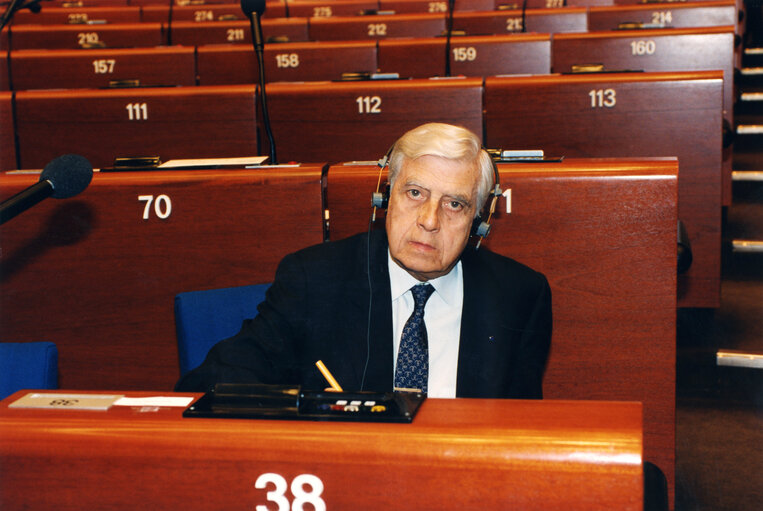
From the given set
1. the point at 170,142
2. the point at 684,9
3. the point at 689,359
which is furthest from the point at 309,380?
A: the point at 684,9

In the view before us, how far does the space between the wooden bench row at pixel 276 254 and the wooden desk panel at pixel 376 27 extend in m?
2.67

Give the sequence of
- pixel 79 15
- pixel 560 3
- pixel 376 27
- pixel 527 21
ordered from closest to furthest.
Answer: pixel 527 21 < pixel 376 27 < pixel 560 3 < pixel 79 15

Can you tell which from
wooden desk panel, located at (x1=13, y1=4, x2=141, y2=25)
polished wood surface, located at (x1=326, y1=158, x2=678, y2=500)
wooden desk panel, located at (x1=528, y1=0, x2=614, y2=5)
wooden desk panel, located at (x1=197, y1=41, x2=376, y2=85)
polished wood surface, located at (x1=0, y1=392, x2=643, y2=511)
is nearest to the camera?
polished wood surface, located at (x1=0, y1=392, x2=643, y2=511)

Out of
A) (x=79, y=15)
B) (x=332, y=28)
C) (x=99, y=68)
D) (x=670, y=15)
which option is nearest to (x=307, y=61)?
(x=99, y=68)

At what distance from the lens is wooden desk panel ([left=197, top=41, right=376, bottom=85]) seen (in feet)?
10.6

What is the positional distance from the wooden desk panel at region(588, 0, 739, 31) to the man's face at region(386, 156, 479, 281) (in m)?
2.67

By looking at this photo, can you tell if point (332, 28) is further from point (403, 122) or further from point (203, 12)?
point (403, 122)

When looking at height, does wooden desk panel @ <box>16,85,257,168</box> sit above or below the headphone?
above

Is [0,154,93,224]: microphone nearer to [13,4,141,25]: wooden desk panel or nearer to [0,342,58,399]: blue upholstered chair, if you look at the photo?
[0,342,58,399]: blue upholstered chair

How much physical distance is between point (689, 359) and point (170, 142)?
1.54 m

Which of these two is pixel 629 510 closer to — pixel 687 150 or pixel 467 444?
pixel 467 444

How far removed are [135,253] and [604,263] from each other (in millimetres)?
888

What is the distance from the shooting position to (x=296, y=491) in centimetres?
52

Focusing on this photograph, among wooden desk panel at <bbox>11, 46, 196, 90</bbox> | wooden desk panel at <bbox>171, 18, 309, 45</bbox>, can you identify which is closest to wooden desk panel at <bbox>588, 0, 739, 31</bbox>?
wooden desk panel at <bbox>171, 18, 309, 45</bbox>
